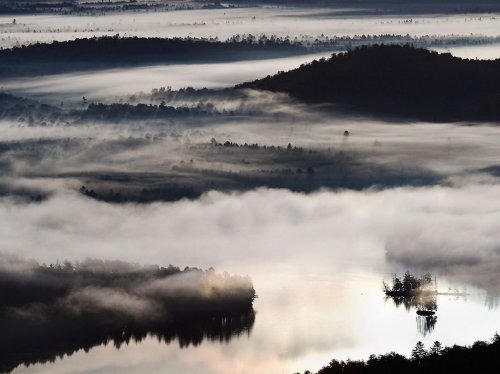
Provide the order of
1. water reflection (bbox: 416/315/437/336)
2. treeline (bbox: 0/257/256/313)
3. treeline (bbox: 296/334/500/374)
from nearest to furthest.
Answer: treeline (bbox: 296/334/500/374) → water reflection (bbox: 416/315/437/336) → treeline (bbox: 0/257/256/313)

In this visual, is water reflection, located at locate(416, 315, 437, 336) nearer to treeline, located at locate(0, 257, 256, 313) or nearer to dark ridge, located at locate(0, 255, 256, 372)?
dark ridge, located at locate(0, 255, 256, 372)

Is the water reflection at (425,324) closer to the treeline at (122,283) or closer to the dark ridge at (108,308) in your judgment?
the dark ridge at (108,308)

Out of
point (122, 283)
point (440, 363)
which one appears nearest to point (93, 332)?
point (122, 283)

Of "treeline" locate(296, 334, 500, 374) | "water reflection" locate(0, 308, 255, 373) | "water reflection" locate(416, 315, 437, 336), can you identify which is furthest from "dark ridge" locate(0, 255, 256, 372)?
"treeline" locate(296, 334, 500, 374)

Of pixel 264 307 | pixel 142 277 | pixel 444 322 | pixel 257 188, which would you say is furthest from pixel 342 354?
pixel 257 188

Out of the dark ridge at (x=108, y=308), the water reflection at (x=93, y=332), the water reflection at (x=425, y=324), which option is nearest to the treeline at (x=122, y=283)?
the dark ridge at (x=108, y=308)

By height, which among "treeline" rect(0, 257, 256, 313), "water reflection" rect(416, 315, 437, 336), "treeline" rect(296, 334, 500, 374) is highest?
"treeline" rect(0, 257, 256, 313)

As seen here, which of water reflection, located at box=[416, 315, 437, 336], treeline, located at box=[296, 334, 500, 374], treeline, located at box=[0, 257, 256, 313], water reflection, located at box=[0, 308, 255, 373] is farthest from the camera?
treeline, located at box=[0, 257, 256, 313]
